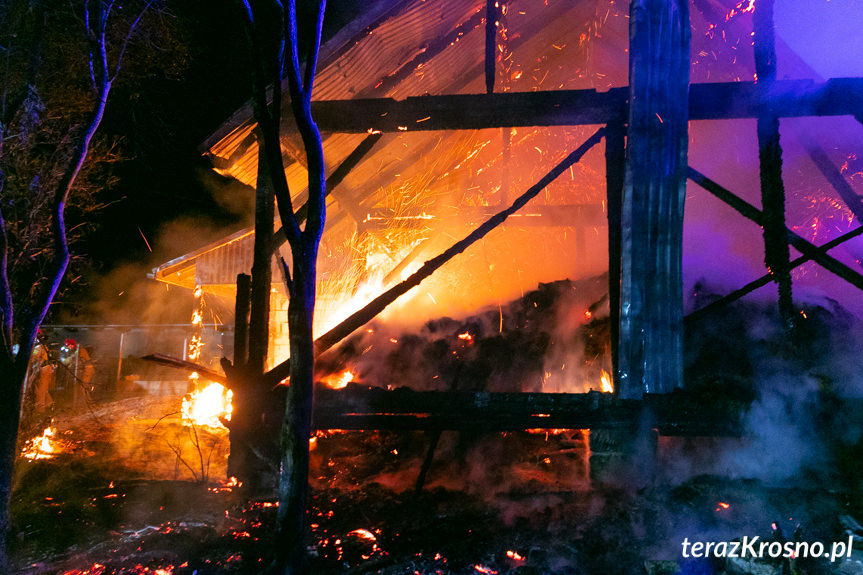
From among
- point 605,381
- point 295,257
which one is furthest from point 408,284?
point 605,381

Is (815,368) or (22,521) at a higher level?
(815,368)

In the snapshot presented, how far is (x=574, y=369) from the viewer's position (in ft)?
23.2

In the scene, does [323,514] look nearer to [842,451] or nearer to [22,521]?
[22,521]

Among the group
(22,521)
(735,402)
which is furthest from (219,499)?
(735,402)

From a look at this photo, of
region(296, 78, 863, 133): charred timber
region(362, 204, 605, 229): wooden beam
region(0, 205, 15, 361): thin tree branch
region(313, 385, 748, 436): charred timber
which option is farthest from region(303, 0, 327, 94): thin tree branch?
region(362, 204, 605, 229): wooden beam

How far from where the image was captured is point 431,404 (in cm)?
512

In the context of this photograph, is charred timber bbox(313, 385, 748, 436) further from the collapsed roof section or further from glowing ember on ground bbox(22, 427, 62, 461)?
glowing ember on ground bbox(22, 427, 62, 461)

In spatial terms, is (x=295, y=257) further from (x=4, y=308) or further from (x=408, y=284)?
(x=4, y=308)

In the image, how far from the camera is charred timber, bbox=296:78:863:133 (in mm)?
4863

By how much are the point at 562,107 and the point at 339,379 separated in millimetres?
5106

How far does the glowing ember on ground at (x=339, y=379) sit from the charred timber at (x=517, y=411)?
1918 millimetres

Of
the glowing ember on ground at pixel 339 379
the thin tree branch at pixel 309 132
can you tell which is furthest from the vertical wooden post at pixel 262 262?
the glowing ember on ground at pixel 339 379

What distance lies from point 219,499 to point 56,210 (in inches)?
152

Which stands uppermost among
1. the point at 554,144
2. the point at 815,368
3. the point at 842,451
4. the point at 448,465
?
the point at 554,144
